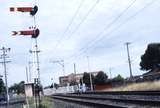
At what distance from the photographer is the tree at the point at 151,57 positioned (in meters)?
124

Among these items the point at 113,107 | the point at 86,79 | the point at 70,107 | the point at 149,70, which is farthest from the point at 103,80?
the point at 113,107

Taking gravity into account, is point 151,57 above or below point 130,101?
above

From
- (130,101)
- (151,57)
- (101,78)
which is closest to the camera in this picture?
(130,101)

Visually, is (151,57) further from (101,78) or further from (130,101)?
(130,101)

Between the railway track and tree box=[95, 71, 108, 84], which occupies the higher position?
tree box=[95, 71, 108, 84]

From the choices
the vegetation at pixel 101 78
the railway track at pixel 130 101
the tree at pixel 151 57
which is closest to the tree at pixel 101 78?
the vegetation at pixel 101 78

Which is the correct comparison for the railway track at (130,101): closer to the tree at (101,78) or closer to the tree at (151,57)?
the tree at (151,57)

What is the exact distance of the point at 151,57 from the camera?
124812 millimetres

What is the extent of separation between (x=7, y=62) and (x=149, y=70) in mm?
45026

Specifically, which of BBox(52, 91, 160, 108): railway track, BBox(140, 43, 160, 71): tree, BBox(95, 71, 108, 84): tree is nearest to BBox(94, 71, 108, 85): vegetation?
BBox(95, 71, 108, 84): tree

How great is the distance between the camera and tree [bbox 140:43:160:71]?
124 metres

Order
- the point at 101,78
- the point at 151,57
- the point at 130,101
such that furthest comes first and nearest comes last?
1. the point at 101,78
2. the point at 151,57
3. the point at 130,101

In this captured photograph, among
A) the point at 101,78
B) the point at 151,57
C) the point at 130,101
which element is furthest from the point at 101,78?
the point at 130,101

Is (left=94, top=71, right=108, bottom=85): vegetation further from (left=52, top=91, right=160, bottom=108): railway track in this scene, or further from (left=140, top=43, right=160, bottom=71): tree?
(left=52, top=91, right=160, bottom=108): railway track
